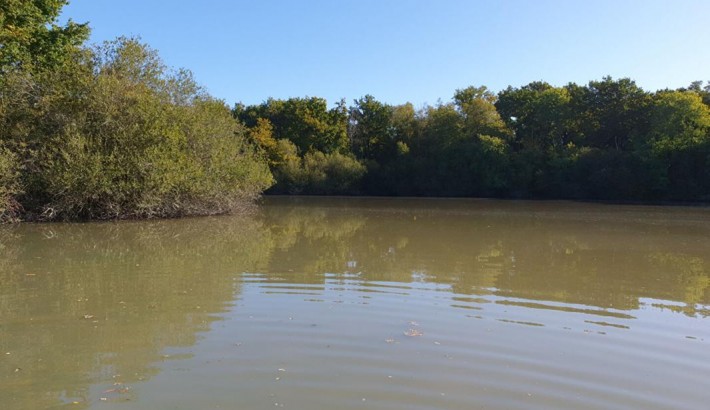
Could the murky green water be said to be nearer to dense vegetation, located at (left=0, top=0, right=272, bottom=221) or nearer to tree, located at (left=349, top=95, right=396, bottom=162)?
dense vegetation, located at (left=0, top=0, right=272, bottom=221)

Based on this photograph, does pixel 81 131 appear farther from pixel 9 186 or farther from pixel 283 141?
pixel 283 141

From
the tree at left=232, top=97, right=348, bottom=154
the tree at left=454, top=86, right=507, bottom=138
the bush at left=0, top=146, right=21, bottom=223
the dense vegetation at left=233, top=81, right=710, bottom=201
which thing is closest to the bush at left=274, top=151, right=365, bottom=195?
the dense vegetation at left=233, top=81, right=710, bottom=201

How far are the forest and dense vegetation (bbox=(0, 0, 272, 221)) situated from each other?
0.19 ft

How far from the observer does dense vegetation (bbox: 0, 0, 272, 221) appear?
20.0 metres

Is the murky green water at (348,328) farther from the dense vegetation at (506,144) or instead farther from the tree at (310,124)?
the tree at (310,124)

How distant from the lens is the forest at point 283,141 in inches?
813

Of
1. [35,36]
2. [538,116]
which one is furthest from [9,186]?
[538,116]

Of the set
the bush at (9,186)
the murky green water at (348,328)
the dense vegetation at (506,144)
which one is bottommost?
the murky green water at (348,328)

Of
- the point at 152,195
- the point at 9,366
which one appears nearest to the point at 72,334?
the point at 9,366

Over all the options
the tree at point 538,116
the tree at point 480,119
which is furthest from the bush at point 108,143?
the tree at point 538,116

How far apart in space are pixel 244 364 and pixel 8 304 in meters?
4.24

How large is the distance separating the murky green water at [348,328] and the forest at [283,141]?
25.4 feet

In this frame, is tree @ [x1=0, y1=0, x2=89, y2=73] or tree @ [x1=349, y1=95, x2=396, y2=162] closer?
tree @ [x1=0, y1=0, x2=89, y2=73]

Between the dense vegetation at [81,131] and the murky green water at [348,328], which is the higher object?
the dense vegetation at [81,131]
